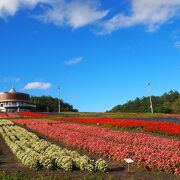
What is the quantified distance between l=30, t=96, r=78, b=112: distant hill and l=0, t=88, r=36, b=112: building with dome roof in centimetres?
515

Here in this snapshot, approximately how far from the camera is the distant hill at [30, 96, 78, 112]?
136 m

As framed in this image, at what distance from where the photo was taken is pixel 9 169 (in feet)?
45.0

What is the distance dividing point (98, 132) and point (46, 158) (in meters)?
13.5

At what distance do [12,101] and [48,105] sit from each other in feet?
48.0

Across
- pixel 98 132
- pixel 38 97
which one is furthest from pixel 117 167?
pixel 38 97

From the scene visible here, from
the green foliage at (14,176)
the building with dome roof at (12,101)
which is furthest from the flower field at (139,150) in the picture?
the building with dome roof at (12,101)

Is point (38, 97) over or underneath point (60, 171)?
over

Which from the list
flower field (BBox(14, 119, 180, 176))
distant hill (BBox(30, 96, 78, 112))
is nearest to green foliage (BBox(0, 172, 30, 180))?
flower field (BBox(14, 119, 180, 176))

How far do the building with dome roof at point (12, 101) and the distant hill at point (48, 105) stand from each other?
5.15 meters

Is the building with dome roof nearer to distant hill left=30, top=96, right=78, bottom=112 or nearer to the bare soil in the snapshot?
distant hill left=30, top=96, right=78, bottom=112

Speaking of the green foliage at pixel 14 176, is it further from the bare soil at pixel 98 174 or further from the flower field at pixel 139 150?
the flower field at pixel 139 150

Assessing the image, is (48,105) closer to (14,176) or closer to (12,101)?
(12,101)

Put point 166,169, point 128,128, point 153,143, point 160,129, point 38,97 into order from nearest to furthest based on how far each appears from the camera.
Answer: point 166,169
point 153,143
point 160,129
point 128,128
point 38,97

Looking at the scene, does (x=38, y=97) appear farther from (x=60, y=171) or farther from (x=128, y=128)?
(x=60, y=171)
